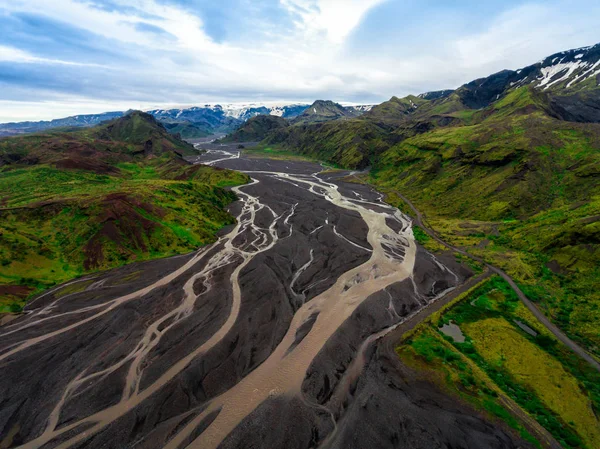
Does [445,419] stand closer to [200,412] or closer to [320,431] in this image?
[320,431]

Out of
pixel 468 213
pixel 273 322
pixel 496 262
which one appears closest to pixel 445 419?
pixel 273 322

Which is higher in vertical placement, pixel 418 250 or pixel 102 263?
pixel 102 263

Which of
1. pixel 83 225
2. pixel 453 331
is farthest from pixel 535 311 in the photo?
pixel 83 225

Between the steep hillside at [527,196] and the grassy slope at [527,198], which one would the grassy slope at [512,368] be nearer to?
the steep hillside at [527,196]

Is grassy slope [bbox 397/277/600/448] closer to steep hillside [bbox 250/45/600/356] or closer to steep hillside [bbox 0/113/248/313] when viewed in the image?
steep hillside [bbox 250/45/600/356]

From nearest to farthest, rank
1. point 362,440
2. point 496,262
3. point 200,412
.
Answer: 1. point 362,440
2. point 200,412
3. point 496,262

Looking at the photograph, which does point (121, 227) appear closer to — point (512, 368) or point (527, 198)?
point (512, 368)

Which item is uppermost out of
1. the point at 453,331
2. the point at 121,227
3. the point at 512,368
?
the point at 121,227
